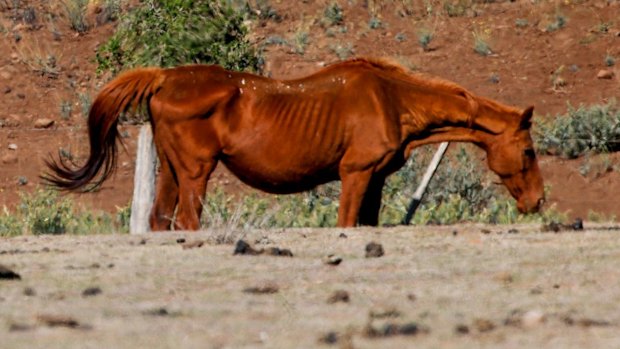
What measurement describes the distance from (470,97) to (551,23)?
55.7 feet

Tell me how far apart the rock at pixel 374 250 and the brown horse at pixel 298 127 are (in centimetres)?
340

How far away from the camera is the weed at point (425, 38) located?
3148cm

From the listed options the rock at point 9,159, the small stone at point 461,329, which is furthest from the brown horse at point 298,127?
the rock at point 9,159

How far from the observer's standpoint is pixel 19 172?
2675 centimetres

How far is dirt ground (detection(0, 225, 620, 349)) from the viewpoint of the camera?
7391 millimetres

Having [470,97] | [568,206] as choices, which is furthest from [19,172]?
[470,97]

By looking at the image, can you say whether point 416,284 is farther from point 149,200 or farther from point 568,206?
point 568,206

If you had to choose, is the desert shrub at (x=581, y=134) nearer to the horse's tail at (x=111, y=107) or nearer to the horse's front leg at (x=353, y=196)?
the horse's front leg at (x=353, y=196)

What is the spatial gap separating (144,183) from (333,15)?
17475 millimetres

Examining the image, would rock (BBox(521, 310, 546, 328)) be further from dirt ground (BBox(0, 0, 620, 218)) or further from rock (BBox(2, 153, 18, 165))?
rock (BBox(2, 153, 18, 165))

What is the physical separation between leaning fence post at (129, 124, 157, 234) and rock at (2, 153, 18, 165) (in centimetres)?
1171

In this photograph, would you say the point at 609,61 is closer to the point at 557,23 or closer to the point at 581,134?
the point at 557,23

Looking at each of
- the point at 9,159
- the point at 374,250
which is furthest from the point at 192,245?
the point at 9,159

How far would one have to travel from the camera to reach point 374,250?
37.1ft
